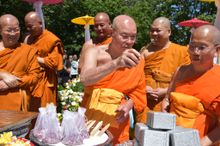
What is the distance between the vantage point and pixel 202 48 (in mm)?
2527

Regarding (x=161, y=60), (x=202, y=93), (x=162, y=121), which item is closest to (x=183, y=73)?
(x=202, y=93)

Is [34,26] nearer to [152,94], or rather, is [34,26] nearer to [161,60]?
[161,60]

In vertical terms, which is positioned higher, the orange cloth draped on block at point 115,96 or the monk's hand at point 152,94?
the orange cloth draped on block at point 115,96

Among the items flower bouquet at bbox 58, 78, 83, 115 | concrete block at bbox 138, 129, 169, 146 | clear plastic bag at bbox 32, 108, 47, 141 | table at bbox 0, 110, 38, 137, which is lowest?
flower bouquet at bbox 58, 78, 83, 115

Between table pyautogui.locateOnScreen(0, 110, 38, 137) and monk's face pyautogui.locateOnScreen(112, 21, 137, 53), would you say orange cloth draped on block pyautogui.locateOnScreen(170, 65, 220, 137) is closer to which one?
monk's face pyautogui.locateOnScreen(112, 21, 137, 53)

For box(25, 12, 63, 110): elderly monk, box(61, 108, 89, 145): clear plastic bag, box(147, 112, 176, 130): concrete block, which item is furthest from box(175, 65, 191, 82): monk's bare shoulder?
box(25, 12, 63, 110): elderly monk

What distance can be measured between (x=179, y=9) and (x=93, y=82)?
14.3 metres

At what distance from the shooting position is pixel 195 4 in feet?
54.5

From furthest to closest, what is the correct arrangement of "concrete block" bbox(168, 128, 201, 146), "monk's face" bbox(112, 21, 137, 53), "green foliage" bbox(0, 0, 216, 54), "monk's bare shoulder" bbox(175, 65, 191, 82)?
"green foliage" bbox(0, 0, 216, 54) → "monk's face" bbox(112, 21, 137, 53) → "monk's bare shoulder" bbox(175, 65, 191, 82) → "concrete block" bbox(168, 128, 201, 146)

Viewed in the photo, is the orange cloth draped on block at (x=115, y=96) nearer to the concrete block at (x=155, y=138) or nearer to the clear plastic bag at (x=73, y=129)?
the clear plastic bag at (x=73, y=129)

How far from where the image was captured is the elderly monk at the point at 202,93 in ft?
8.29

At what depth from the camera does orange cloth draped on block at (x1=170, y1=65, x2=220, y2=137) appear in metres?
2.53

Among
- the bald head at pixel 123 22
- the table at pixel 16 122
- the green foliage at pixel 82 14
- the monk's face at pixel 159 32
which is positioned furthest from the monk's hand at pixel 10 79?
the green foliage at pixel 82 14

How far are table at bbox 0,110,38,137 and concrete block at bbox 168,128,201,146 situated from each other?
4.17 feet
